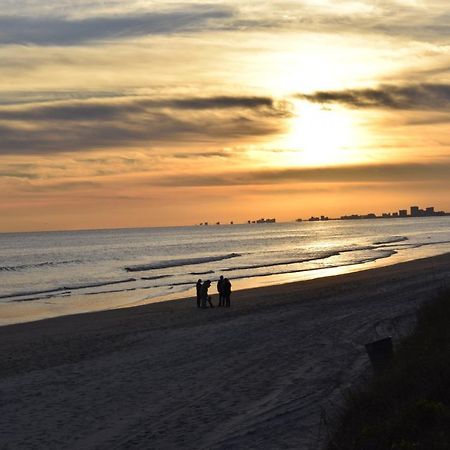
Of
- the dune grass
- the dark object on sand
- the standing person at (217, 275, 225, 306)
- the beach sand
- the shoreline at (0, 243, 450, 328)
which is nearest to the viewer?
the dune grass

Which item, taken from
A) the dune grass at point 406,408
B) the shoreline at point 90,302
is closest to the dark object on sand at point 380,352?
the dune grass at point 406,408

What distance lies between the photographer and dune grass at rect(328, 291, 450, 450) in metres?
8.62

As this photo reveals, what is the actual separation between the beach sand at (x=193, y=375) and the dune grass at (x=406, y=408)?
1.03 m

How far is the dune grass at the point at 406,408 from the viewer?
8.62 m

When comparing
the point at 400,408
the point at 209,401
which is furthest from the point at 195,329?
the point at 400,408

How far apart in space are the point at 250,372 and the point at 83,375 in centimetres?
421

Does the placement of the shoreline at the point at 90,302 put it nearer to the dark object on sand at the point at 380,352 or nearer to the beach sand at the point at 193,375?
the beach sand at the point at 193,375

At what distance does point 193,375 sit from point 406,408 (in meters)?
8.11

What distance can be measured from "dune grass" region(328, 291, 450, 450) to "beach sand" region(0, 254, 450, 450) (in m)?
1.03

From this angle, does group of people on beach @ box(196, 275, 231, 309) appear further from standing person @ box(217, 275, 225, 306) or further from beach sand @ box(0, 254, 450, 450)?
beach sand @ box(0, 254, 450, 450)

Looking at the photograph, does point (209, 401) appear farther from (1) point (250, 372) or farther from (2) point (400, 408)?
(2) point (400, 408)

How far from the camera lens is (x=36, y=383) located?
55.9 feet

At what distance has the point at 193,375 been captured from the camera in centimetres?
1688

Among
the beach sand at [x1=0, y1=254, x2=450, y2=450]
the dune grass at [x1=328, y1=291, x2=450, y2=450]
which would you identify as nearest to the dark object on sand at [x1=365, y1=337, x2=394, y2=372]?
the dune grass at [x1=328, y1=291, x2=450, y2=450]
